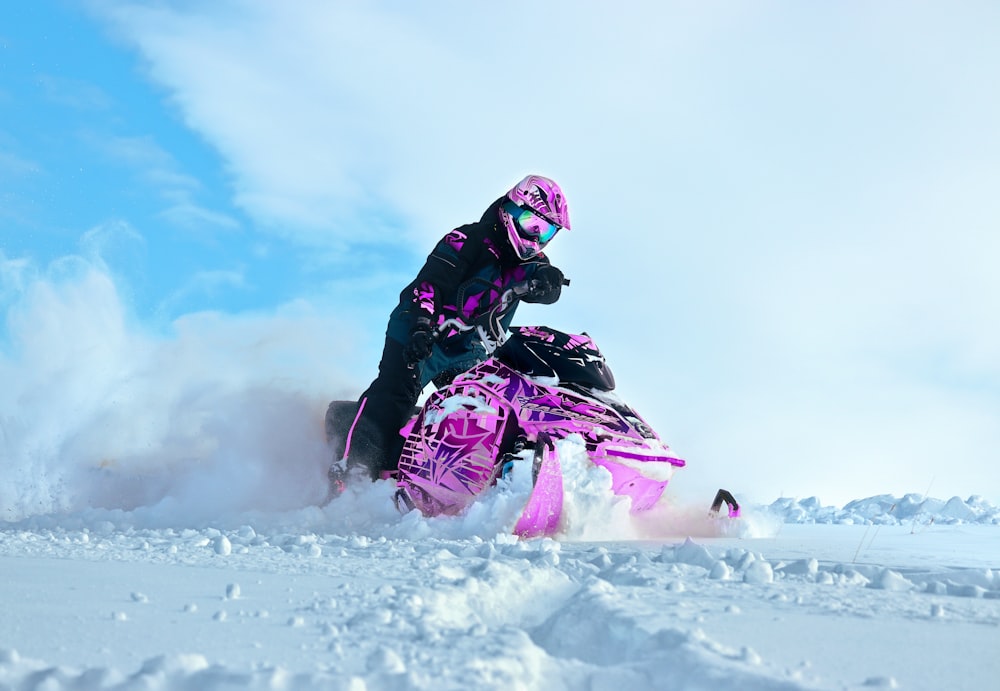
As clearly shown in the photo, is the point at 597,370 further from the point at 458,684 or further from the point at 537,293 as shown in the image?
the point at 458,684

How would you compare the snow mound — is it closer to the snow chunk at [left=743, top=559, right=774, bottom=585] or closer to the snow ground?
the snow ground

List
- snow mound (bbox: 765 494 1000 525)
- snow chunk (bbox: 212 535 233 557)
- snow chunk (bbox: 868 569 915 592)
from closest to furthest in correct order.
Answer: snow chunk (bbox: 868 569 915 592)
snow chunk (bbox: 212 535 233 557)
snow mound (bbox: 765 494 1000 525)

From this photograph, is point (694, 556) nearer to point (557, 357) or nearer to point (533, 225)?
point (557, 357)

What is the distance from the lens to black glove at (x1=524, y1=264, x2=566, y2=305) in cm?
519

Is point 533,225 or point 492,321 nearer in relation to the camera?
point 533,225

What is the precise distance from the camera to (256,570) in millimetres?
2676

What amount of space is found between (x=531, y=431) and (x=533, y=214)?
144 cm

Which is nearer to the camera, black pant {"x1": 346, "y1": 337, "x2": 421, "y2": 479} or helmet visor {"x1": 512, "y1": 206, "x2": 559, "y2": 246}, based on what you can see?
helmet visor {"x1": 512, "y1": 206, "x2": 559, "y2": 246}

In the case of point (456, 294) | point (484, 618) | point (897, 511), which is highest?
point (456, 294)

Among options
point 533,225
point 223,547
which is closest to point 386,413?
point 533,225

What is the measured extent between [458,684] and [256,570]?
1.34m

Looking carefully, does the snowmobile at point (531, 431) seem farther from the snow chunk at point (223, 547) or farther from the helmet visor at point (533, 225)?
the snow chunk at point (223, 547)

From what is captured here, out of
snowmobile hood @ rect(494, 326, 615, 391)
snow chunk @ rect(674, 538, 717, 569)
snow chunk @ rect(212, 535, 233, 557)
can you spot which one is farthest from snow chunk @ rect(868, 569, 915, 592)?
snowmobile hood @ rect(494, 326, 615, 391)

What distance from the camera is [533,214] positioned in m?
5.11
